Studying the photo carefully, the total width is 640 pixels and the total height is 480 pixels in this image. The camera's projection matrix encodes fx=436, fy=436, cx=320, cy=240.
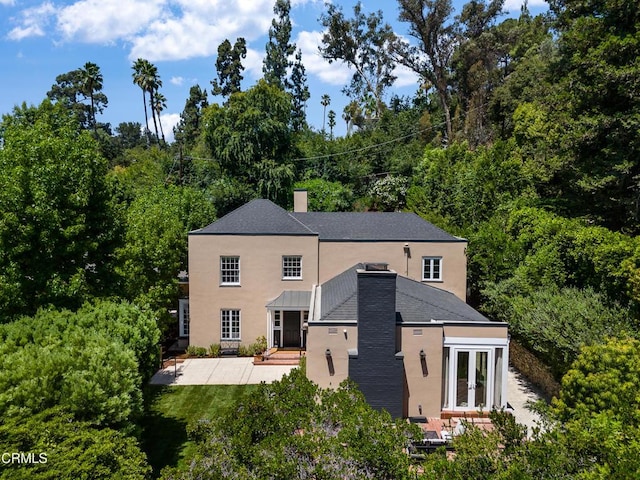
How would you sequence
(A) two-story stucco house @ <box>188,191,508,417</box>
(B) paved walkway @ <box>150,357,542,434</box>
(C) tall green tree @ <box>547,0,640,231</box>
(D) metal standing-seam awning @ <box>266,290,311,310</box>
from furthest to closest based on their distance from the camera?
1. (D) metal standing-seam awning @ <box>266,290,311,310</box>
2. (C) tall green tree @ <box>547,0,640,231</box>
3. (B) paved walkway @ <box>150,357,542,434</box>
4. (A) two-story stucco house @ <box>188,191,508,417</box>

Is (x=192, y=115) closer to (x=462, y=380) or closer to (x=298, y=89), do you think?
(x=298, y=89)

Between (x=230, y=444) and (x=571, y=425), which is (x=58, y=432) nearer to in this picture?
(x=230, y=444)

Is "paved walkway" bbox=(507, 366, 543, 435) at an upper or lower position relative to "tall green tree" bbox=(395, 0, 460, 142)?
lower

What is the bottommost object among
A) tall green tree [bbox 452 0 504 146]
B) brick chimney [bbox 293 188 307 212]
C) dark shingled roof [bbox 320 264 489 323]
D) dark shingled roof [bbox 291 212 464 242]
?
dark shingled roof [bbox 320 264 489 323]

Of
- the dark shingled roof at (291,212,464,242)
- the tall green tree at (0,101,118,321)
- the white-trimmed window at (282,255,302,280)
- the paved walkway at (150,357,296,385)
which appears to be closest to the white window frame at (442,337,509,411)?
the paved walkway at (150,357,296,385)

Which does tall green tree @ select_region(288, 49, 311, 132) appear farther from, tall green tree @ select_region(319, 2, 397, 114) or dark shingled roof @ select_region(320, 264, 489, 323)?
dark shingled roof @ select_region(320, 264, 489, 323)

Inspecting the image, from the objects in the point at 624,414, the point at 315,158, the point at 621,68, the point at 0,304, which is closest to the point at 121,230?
the point at 0,304

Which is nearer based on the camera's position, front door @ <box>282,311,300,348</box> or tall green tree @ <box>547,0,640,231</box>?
tall green tree @ <box>547,0,640,231</box>
